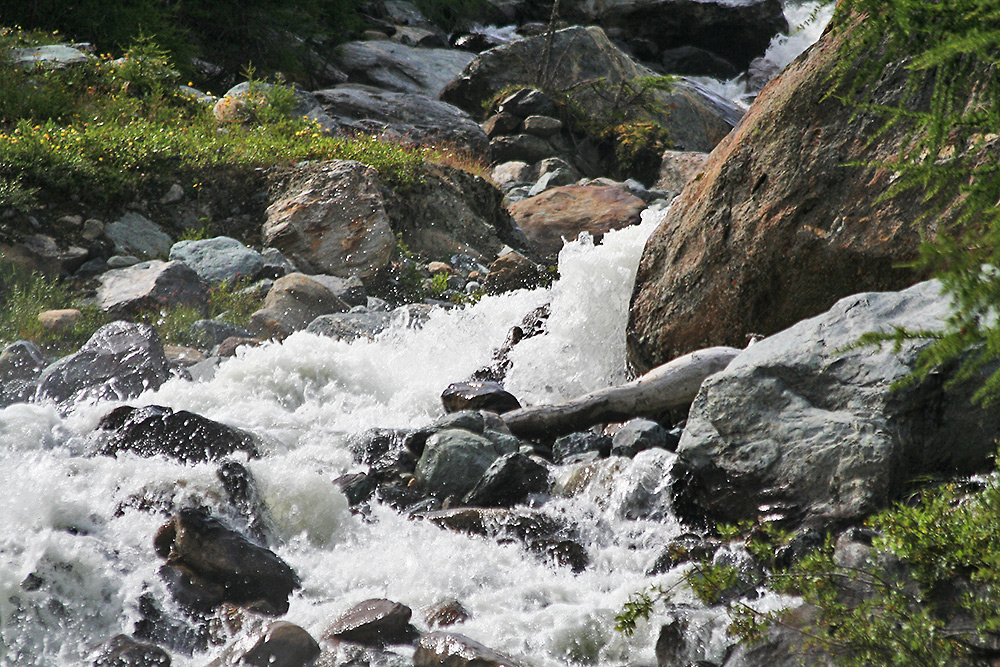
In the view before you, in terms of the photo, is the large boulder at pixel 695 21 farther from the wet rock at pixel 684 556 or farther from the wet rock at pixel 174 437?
the wet rock at pixel 684 556

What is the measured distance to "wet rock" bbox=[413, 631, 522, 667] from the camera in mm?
3115

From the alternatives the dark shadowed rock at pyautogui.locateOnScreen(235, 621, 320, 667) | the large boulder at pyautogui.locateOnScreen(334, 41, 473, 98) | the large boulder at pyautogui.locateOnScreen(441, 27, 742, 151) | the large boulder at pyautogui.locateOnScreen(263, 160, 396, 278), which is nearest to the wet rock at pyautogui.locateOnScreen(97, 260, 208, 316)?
the large boulder at pyautogui.locateOnScreen(263, 160, 396, 278)

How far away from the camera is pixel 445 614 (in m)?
3.62

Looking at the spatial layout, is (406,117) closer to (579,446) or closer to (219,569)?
(579,446)

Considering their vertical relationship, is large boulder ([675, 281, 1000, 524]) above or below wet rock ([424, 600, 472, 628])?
above

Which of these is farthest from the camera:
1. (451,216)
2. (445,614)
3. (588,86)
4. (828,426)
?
(588,86)

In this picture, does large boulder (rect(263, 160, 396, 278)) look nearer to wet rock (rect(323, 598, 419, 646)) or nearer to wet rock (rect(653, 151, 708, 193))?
wet rock (rect(323, 598, 419, 646))

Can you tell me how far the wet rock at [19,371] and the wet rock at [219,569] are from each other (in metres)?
3.05

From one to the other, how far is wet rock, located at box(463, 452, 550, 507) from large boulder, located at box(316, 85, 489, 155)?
1147 centimetres

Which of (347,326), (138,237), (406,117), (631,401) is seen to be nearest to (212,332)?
(347,326)

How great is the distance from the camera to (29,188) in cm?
895

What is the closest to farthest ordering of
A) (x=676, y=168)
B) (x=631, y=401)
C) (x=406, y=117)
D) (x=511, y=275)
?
1. (x=631, y=401)
2. (x=511, y=275)
3. (x=406, y=117)
4. (x=676, y=168)

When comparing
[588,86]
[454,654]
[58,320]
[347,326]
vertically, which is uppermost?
[454,654]

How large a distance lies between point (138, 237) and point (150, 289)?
5.46 feet
